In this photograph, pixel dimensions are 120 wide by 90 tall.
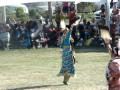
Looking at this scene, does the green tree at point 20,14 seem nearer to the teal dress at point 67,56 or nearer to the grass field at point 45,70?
the grass field at point 45,70

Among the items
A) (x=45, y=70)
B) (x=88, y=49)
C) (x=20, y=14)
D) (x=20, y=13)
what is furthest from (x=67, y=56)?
(x=20, y=13)

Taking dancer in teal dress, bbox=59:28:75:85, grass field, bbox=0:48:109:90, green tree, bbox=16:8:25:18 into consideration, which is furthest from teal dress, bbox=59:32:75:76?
green tree, bbox=16:8:25:18

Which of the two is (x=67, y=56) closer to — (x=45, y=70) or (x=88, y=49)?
(x=45, y=70)

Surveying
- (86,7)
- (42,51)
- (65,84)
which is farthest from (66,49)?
(86,7)

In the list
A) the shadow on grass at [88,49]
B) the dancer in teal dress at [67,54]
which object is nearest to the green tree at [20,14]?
the shadow on grass at [88,49]

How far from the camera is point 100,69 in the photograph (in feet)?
49.7

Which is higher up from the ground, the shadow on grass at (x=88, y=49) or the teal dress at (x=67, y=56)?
the teal dress at (x=67, y=56)

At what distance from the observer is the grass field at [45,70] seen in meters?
12.4

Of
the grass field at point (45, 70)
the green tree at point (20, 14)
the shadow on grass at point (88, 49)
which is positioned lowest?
the shadow on grass at point (88, 49)

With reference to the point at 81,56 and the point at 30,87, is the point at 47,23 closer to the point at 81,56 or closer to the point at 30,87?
the point at 81,56

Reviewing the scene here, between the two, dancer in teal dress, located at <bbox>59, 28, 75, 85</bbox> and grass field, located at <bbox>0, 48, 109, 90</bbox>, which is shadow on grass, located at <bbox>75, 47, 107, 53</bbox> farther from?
dancer in teal dress, located at <bbox>59, 28, 75, 85</bbox>

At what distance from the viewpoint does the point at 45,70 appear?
15.3 meters

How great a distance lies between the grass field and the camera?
12370 mm

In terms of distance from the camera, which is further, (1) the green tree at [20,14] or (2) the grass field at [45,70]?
(1) the green tree at [20,14]
